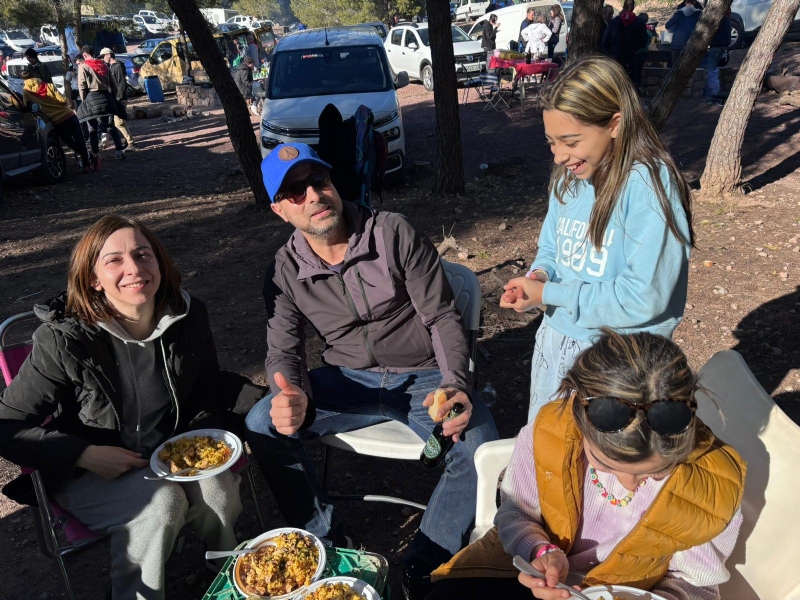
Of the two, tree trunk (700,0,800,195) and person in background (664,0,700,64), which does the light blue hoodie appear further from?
person in background (664,0,700,64)

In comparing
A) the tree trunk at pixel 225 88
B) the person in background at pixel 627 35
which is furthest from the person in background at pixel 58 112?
the person in background at pixel 627 35

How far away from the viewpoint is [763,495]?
178cm

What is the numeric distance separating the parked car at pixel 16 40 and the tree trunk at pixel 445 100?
34333mm

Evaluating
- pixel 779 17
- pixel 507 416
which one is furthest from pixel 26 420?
pixel 779 17

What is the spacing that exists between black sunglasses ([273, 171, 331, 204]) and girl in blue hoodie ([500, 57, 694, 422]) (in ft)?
3.05

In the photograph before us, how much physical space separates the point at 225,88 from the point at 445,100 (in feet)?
8.36

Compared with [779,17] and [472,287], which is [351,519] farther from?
[779,17]

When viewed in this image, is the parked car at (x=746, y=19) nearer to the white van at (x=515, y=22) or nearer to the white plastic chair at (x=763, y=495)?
the white van at (x=515, y=22)

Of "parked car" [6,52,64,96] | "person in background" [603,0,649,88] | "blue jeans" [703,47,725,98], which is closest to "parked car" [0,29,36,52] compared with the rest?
"parked car" [6,52,64,96]

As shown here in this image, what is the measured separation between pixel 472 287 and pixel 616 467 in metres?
1.34

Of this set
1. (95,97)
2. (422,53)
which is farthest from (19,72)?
(422,53)

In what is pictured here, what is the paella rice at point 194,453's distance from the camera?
7.70ft

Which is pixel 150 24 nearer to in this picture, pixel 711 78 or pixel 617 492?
pixel 711 78

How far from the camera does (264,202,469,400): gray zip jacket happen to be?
2645 millimetres
